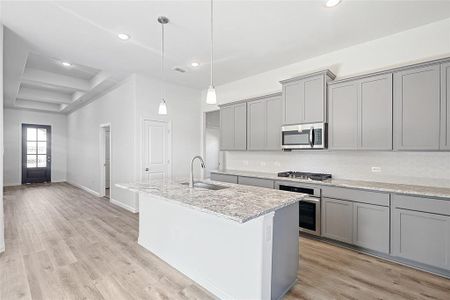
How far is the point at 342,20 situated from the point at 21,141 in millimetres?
10540

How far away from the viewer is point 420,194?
240 cm

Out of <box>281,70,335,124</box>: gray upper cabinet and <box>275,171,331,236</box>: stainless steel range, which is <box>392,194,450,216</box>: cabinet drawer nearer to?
<box>275,171,331,236</box>: stainless steel range

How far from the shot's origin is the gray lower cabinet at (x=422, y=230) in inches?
91.6

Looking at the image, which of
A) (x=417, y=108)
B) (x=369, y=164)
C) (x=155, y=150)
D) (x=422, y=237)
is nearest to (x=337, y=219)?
(x=422, y=237)

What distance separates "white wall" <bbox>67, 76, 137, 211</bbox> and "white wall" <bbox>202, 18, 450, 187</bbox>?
2886mm

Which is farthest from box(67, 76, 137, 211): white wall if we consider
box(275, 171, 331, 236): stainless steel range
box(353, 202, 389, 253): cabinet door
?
box(353, 202, 389, 253): cabinet door

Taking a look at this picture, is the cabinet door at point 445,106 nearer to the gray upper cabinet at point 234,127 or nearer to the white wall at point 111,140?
the gray upper cabinet at point 234,127

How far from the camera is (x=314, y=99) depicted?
344cm

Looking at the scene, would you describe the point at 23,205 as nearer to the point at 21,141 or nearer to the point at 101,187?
the point at 101,187

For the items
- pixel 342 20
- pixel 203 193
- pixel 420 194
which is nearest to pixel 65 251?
pixel 203 193

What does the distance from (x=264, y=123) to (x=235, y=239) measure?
107 inches

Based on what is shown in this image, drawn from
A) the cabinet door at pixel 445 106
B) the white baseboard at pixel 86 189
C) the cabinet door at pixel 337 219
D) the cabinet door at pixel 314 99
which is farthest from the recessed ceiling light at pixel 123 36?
the white baseboard at pixel 86 189

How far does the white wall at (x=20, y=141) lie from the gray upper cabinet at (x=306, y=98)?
938cm

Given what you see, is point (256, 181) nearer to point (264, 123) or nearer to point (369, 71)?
Answer: point (264, 123)
